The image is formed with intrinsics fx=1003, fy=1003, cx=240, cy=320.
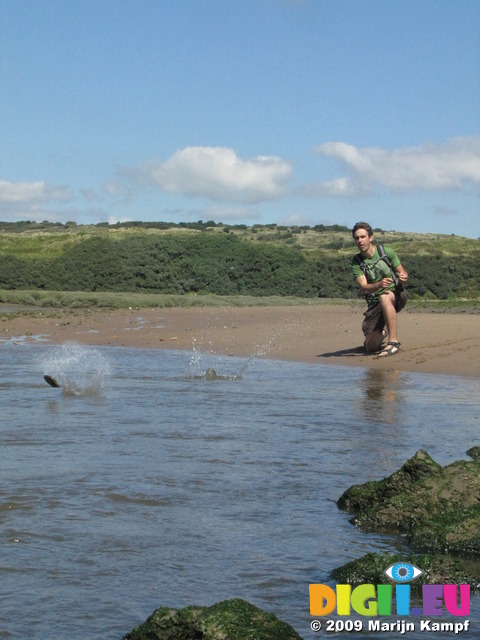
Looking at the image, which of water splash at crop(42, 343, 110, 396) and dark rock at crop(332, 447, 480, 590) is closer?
dark rock at crop(332, 447, 480, 590)

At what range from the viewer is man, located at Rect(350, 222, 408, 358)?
41.1 ft

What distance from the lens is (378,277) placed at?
12930mm

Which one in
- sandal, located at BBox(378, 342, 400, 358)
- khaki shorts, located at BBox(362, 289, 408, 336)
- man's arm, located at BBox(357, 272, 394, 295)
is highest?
man's arm, located at BBox(357, 272, 394, 295)

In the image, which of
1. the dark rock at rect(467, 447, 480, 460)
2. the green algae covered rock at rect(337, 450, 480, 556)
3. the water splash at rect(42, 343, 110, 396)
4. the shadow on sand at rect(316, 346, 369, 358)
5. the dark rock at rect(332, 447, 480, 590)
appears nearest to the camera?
the dark rock at rect(332, 447, 480, 590)

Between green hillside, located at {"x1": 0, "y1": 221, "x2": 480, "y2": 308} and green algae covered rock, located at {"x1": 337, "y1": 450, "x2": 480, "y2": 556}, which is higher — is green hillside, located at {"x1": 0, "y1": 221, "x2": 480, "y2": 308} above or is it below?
above

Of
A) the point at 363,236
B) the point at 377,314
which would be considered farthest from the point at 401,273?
the point at 377,314

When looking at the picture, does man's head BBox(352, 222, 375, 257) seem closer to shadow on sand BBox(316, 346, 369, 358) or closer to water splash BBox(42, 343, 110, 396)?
shadow on sand BBox(316, 346, 369, 358)

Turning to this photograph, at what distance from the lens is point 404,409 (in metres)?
9.30

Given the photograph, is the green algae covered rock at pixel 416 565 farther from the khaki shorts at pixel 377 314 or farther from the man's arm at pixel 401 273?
the khaki shorts at pixel 377 314

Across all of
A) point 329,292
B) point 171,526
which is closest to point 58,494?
point 171,526

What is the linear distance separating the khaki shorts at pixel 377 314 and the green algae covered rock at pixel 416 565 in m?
8.59

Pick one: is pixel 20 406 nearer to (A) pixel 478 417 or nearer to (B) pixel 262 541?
(A) pixel 478 417

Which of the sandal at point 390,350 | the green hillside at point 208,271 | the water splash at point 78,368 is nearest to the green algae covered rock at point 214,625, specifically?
the water splash at point 78,368

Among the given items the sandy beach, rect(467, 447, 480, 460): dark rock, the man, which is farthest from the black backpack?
rect(467, 447, 480, 460): dark rock
